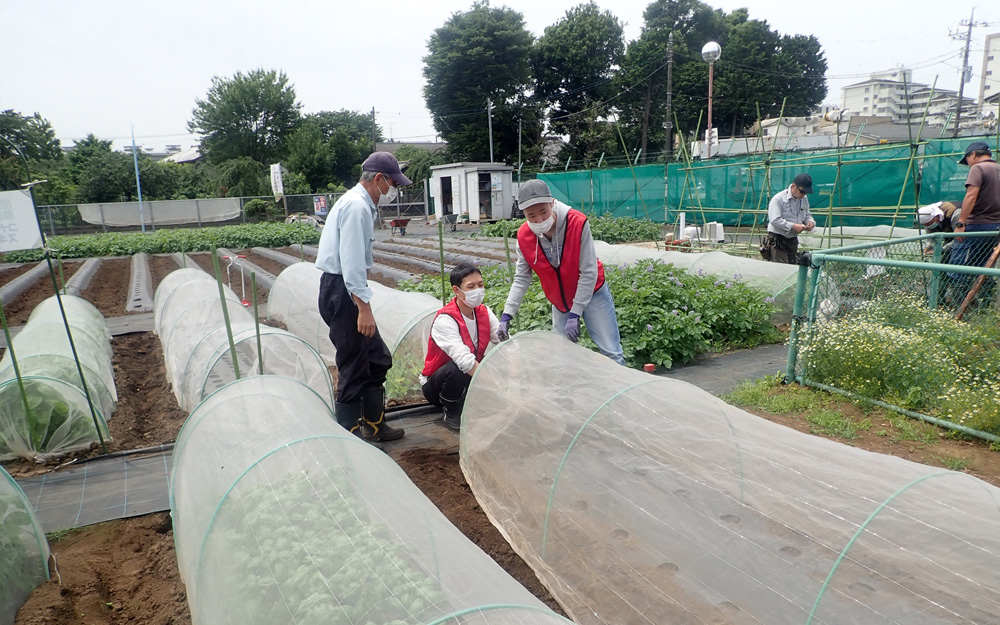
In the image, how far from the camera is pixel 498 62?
4262 cm

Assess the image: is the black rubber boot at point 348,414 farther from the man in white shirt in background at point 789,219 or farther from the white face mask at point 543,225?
the man in white shirt in background at point 789,219

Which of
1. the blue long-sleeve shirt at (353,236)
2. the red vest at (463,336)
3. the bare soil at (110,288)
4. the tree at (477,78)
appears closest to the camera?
the blue long-sleeve shirt at (353,236)

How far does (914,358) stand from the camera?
4504mm

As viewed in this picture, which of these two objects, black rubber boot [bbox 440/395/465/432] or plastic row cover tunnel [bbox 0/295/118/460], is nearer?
plastic row cover tunnel [bbox 0/295/118/460]

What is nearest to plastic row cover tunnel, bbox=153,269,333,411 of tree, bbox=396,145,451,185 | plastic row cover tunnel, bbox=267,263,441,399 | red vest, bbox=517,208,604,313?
plastic row cover tunnel, bbox=267,263,441,399

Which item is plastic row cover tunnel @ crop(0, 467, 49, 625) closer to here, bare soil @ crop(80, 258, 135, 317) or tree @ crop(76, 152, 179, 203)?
bare soil @ crop(80, 258, 135, 317)

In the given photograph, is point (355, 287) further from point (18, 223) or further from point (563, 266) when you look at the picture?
point (18, 223)

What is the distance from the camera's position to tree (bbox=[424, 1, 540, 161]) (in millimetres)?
41125

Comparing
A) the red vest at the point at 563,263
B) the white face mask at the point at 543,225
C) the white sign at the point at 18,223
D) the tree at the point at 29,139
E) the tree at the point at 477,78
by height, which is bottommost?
the red vest at the point at 563,263

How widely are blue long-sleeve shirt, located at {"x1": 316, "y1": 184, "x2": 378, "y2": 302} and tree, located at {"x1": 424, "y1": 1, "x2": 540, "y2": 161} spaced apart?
38.1 metres

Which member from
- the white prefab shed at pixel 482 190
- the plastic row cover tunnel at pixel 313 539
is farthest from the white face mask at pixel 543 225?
the white prefab shed at pixel 482 190

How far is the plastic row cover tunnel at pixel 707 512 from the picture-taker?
1920 millimetres

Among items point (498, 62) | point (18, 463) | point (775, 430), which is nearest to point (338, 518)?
point (775, 430)

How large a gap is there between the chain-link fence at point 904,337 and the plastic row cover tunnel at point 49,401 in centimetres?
544
